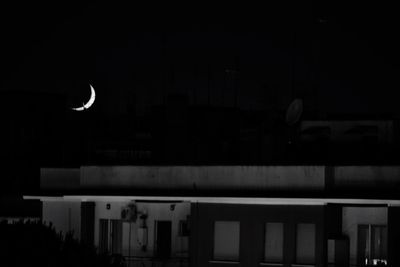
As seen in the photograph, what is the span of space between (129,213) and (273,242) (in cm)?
524

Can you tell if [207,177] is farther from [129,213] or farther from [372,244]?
[372,244]

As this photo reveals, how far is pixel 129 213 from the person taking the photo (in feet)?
129

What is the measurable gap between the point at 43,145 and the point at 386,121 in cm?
3640

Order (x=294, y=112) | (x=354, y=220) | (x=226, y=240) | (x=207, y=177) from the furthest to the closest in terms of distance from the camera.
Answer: (x=294, y=112), (x=207, y=177), (x=226, y=240), (x=354, y=220)

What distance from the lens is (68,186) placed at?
44.7m

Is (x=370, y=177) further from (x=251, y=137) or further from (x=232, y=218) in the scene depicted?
(x=251, y=137)

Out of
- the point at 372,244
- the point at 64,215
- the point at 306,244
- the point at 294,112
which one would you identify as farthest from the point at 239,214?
the point at 64,215

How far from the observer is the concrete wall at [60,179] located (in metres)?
44.8

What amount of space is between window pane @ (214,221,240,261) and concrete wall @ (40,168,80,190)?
859cm

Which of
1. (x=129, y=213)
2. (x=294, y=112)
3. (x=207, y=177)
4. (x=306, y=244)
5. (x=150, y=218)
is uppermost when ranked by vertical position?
(x=294, y=112)

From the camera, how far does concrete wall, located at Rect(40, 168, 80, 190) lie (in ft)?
147

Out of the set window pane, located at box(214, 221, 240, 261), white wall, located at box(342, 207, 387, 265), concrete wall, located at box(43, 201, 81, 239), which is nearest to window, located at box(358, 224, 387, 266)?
white wall, located at box(342, 207, 387, 265)

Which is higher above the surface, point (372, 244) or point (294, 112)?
point (294, 112)

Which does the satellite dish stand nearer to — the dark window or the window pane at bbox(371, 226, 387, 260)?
the window pane at bbox(371, 226, 387, 260)
